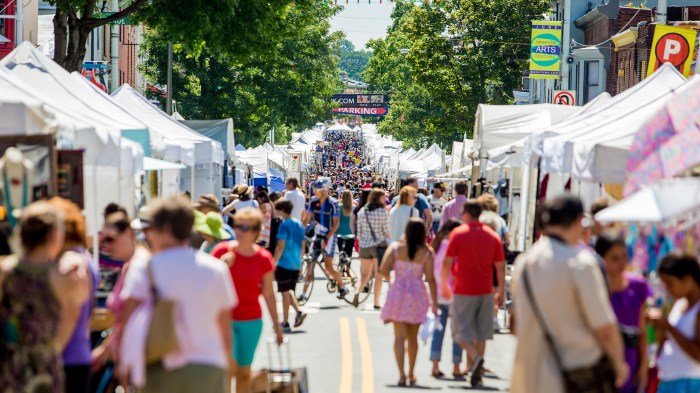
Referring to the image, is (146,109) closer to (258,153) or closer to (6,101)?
(6,101)

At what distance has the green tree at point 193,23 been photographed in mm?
24734

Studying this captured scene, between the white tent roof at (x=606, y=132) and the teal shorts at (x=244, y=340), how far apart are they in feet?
15.6

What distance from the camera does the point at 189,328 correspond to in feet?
21.9

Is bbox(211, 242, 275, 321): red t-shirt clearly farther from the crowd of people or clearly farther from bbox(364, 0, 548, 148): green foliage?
bbox(364, 0, 548, 148): green foliage

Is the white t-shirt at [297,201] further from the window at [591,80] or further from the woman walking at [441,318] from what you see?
the window at [591,80]

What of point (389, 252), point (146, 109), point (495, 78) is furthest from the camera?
point (495, 78)

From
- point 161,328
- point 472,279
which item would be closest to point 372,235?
point 472,279

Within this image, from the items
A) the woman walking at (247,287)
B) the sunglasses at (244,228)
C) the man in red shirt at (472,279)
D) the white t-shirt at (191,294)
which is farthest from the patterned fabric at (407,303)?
the white t-shirt at (191,294)

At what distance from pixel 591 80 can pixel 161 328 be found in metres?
44.6

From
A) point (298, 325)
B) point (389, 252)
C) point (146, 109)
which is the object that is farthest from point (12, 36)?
point (389, 252)

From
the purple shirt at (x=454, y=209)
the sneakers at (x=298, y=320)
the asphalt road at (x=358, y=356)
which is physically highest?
the purple shirt at (x=454, y=209)

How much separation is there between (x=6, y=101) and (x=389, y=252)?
158 inches

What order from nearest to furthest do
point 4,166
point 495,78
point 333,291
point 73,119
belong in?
1. point 4,166
2. point 73,119
3. point 333,291
4. point 495,78

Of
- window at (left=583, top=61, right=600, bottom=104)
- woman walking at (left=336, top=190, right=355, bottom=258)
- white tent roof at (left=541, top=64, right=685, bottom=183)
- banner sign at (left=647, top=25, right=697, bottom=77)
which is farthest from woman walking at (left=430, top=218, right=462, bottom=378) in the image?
window at (left=583, top=61, right=600, bottom=104)
